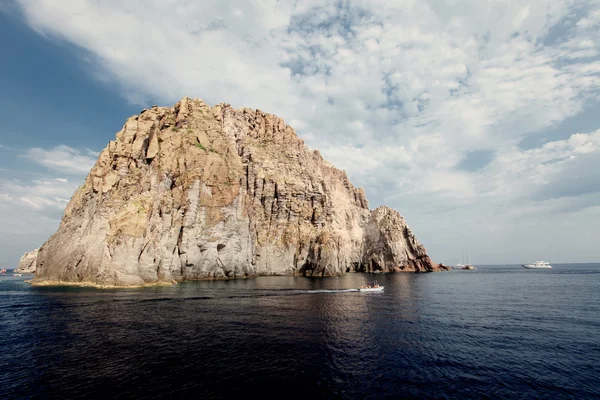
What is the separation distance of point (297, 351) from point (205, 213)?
7964cm

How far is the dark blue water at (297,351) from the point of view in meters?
20.9

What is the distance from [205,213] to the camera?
329 feet

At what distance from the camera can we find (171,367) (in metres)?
24.3

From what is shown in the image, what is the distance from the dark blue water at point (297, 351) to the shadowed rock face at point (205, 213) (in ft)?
107

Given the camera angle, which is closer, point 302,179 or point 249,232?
point 249,232

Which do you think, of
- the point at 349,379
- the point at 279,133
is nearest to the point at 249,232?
the point at 279,133

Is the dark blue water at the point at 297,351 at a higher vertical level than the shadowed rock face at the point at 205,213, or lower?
lower

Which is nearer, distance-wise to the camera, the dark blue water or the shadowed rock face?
the dark blue water

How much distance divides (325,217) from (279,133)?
175 ft

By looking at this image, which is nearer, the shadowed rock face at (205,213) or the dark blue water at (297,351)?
the dark blue water at (297,351)

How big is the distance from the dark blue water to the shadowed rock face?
3260 cm

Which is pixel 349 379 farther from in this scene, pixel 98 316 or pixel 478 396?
pixel 98 316

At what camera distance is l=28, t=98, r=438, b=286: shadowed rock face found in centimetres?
8231

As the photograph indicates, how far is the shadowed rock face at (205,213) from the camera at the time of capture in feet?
270
